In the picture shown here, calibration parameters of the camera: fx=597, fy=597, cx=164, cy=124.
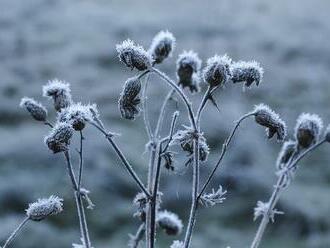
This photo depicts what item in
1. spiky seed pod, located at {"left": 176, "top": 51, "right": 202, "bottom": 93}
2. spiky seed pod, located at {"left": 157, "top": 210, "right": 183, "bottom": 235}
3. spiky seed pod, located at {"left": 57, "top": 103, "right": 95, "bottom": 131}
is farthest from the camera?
spiky seed pod, located at {"left": 157, "top": 210, "right": 183, "bottom": 235}

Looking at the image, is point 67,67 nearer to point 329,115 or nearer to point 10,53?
point 10,53

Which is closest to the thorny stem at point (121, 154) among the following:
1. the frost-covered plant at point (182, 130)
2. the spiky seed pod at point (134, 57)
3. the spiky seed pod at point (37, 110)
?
the frost-covered plant at point (182, 130)

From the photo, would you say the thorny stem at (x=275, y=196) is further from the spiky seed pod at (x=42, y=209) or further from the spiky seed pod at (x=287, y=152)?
the spiky seed pod at (x=42, y=209)

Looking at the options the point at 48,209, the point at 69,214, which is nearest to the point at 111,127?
the point at 69,214

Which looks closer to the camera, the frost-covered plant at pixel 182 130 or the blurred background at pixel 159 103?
the frost-covered plant at pixel 182 130

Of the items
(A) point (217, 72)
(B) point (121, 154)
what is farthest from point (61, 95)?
(A) point (217, 72)

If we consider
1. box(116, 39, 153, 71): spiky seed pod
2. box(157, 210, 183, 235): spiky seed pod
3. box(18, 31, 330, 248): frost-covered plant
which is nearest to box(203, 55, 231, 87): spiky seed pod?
box(18, 31, 330, 248): frost-covered plant

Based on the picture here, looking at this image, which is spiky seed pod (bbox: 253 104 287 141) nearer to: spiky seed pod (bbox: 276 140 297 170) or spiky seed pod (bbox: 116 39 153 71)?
spiky seed pod (bbox: 276 140 297 170)
